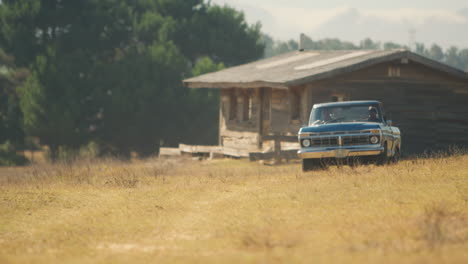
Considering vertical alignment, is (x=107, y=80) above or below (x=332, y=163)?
above

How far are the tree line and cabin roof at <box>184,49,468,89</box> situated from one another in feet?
40.1

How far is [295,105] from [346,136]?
35.6ft

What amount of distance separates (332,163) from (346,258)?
9.94 meters

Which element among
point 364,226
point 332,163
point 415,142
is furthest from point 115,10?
point 364,226

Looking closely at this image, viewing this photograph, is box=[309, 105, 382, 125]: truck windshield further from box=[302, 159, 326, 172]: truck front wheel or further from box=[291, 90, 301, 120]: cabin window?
box=[291, 90, 301, 120]: cabin window

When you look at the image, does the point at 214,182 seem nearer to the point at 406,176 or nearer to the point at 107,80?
the point at 406,176

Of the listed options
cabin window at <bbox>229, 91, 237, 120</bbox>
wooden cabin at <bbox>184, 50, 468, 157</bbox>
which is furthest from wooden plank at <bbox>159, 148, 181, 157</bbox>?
wooden cabin at <bbox>184, 50, 468, 157</bbox>

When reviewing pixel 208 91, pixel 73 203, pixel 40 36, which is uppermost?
pixel 40 36

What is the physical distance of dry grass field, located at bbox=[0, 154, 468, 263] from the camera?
315 inches

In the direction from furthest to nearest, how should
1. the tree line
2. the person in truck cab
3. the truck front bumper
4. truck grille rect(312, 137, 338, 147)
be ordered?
the tree line, the person in truck cab, truck grille rect(312, 137, 338, 147), the truck front bumper

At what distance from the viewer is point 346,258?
7.25m

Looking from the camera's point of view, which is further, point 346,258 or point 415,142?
point 415,142

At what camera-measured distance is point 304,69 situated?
86.3 feet

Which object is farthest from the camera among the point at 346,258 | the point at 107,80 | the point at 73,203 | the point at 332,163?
the point at 107,80
